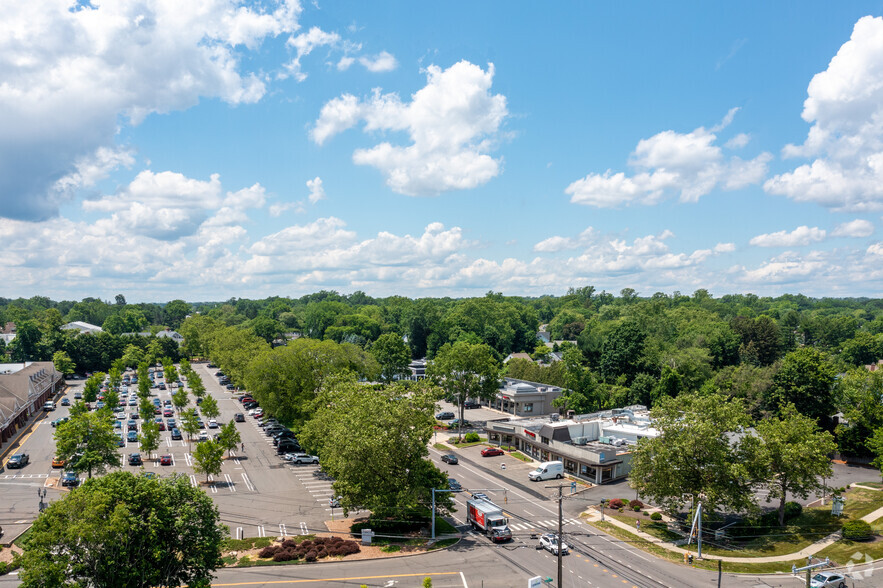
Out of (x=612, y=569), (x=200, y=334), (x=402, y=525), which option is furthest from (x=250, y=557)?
(x=200, y=334)

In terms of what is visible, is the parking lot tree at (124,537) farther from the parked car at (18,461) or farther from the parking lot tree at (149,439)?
the parked car at (18,461)

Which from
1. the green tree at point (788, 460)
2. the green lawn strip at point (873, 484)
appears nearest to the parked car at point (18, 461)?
the green tree at point (788, 460)

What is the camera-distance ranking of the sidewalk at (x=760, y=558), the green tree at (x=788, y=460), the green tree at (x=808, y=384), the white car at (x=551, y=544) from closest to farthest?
the white car at (x=551, y=544), the sidewalk at (x=760, y=558), the green tree at (x=788, y=460), the green tree at (x=808, y=384)

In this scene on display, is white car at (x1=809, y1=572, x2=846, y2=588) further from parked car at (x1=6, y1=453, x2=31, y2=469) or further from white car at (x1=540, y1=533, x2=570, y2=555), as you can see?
parked car at (x1=6, y1=453, x2=31, y2=469)

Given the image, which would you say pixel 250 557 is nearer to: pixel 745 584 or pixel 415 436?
pixel 415 436

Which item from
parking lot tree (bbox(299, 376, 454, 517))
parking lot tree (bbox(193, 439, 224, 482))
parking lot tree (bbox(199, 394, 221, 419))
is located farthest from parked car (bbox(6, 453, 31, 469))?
parking lot tree (bbox(299, 376, 454, 517))

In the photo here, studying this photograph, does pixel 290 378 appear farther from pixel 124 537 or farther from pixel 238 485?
pixel 124 537
